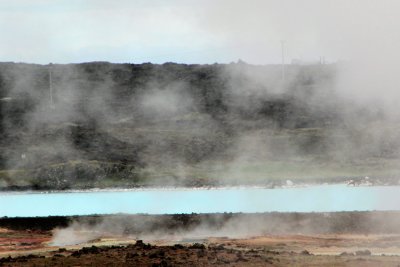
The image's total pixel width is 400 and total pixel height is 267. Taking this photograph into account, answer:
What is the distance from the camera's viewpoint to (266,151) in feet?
452

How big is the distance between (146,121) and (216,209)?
247ft

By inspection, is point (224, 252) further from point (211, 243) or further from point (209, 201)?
point (209, 201)

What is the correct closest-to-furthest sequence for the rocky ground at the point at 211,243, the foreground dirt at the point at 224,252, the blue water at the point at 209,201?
1. the foreground dirt at the point at 224,252
2. the rocky ground at the point at 211,243
3. the blue water at the point at 209,201

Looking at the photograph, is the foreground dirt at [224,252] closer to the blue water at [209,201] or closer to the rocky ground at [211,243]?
the rocky ground at [211,243]

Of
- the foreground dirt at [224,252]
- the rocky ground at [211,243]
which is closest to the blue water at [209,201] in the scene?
the rocky ground at [211,243]

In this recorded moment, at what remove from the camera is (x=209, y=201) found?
97750mm

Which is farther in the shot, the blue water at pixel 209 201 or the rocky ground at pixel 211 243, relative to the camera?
the blue water at pixel 209 201

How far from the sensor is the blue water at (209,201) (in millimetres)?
89062

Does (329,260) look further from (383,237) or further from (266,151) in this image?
(266,151)

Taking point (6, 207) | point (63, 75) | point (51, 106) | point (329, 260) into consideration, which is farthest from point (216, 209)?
point (63, 75)

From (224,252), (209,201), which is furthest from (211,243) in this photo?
(209,201)

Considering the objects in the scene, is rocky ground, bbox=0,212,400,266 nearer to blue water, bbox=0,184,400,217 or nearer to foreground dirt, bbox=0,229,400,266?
foreground dirt, bbox=0,229,400,266

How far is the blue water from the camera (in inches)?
3506

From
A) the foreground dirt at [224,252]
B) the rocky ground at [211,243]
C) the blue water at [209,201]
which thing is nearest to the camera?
the foreground dirt at [224,252]
